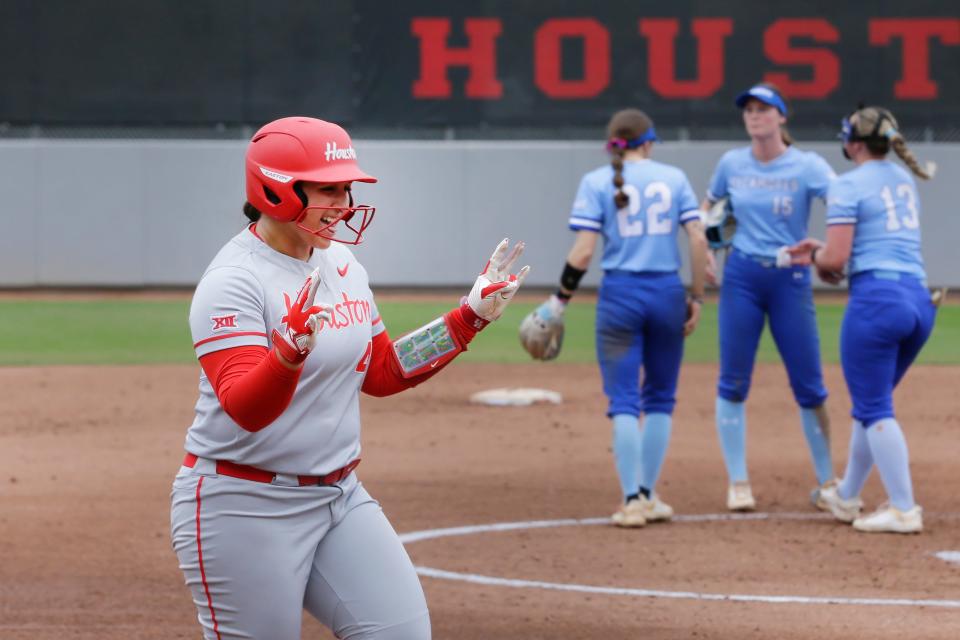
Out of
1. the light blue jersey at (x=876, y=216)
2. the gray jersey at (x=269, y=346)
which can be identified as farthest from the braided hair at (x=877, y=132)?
the gray jersey at (x=269, y=346)

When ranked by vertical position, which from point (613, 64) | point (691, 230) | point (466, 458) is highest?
point (613, 64)

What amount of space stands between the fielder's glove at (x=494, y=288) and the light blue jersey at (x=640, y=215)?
3.60 m

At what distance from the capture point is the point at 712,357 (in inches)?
574

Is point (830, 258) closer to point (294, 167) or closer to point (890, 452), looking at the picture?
point (890, 452)

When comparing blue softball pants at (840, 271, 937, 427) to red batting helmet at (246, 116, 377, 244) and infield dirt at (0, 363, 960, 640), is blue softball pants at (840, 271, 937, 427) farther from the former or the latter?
red batting helmet at (246, 116, 377, 244)

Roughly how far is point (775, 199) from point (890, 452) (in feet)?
4.88

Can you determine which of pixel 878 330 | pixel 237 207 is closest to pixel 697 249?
pixel 878 330

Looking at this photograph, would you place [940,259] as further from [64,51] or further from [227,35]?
[64,51]

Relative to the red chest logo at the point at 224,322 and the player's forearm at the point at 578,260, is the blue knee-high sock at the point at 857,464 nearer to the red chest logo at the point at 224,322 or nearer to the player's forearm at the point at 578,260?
the player's forearm at the point at 578,260

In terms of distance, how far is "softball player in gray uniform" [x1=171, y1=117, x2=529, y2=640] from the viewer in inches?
141

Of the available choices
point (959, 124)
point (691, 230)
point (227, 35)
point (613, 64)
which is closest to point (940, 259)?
point (959, 124)

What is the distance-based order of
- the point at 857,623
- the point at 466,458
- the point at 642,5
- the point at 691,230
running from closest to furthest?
1. the point at 857,623
2. the point at 691,230
3. the point at 466,458
4. the point at 642,5

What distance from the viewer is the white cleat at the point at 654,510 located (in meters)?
7.57

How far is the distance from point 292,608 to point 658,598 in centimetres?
284
